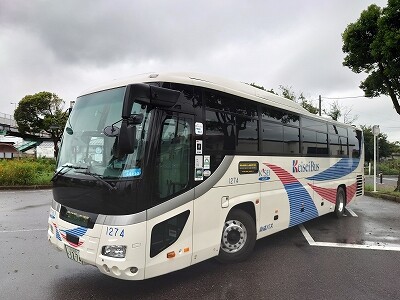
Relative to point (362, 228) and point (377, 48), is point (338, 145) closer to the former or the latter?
point (362, 228)

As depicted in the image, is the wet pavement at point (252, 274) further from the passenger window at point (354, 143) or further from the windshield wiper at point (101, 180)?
the passenger window at point (354, 143)

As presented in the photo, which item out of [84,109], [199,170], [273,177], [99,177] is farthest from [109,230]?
[273,177]

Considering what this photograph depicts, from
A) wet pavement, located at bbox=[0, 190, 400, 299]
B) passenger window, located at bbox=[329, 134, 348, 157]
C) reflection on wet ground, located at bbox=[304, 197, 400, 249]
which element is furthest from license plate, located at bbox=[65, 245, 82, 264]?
passenger window, located at bbox=[329, 134, 348, 157]

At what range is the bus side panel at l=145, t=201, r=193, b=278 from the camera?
3.79 meters

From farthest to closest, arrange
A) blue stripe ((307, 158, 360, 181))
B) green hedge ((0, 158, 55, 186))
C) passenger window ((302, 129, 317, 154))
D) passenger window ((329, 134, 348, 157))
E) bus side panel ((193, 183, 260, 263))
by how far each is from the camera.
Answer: green hedge ((0, 158, 55, 186)), passenger window ((329, 134, 348, 157)), blue stripe ((307, 158, 360, 181)), passenger window ((302, 129, 317, 154)), bus side panel ((193, 183, 260, 263))

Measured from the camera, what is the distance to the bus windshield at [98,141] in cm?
375

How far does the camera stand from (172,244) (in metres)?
4.03

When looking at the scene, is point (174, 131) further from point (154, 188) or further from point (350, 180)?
point (350, 180)

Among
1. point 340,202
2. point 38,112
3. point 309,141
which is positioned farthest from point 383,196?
point 38,112

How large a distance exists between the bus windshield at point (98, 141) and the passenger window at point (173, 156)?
0.30 metres

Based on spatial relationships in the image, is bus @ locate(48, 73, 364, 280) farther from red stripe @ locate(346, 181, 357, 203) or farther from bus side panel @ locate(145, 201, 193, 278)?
red stripe @ locate(346, 181, 357, 203)

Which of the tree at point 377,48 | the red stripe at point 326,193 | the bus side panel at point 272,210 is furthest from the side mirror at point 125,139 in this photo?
the tree at point 377,48

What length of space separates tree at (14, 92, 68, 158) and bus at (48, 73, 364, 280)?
3959cm

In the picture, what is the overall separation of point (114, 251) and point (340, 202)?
7.93 meters
